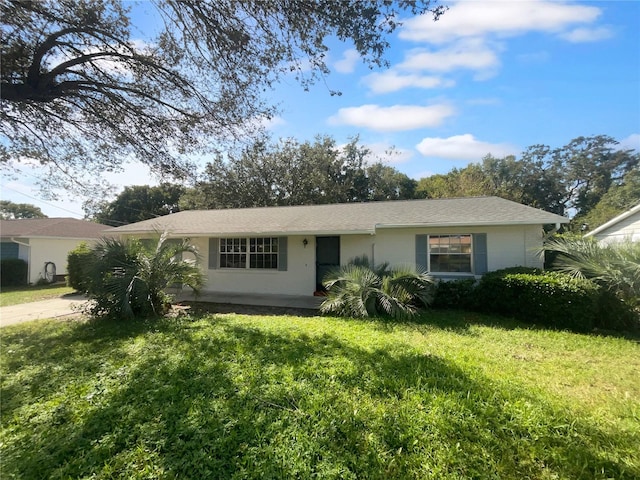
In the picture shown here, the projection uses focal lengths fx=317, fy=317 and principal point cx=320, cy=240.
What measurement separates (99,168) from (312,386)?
26.4 feet

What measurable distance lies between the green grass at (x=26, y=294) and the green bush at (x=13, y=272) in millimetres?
1138

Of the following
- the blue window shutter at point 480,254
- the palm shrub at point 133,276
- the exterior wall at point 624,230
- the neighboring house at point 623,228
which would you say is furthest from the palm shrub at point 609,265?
the palm shrub at point 133,276

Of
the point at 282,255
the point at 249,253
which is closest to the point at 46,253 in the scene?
the point at 249,253

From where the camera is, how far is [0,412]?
3.59 metres

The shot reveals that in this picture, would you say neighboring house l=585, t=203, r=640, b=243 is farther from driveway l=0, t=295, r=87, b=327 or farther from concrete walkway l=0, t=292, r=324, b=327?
driveway l=0, t=295, r=87, b=327

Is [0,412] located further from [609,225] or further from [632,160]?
[632,160]

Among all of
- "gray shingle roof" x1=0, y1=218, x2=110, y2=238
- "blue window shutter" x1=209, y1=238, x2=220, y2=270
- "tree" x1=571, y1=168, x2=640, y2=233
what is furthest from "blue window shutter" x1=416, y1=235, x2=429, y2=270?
"tree" x1=571, y1=168, x2=640, y2=233

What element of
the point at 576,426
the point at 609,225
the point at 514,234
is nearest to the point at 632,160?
the point at 609,225

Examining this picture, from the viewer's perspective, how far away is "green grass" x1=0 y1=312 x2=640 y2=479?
106 inches

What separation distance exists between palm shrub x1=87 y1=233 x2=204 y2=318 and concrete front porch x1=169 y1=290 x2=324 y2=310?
60.9 inches

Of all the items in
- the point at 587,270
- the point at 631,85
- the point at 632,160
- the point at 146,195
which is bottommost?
the point at 587,270

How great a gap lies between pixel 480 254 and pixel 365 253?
3597 millimetres

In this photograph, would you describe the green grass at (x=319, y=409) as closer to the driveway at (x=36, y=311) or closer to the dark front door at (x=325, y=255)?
the driveway at (x=36, y=311)

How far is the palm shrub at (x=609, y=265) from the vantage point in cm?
673
